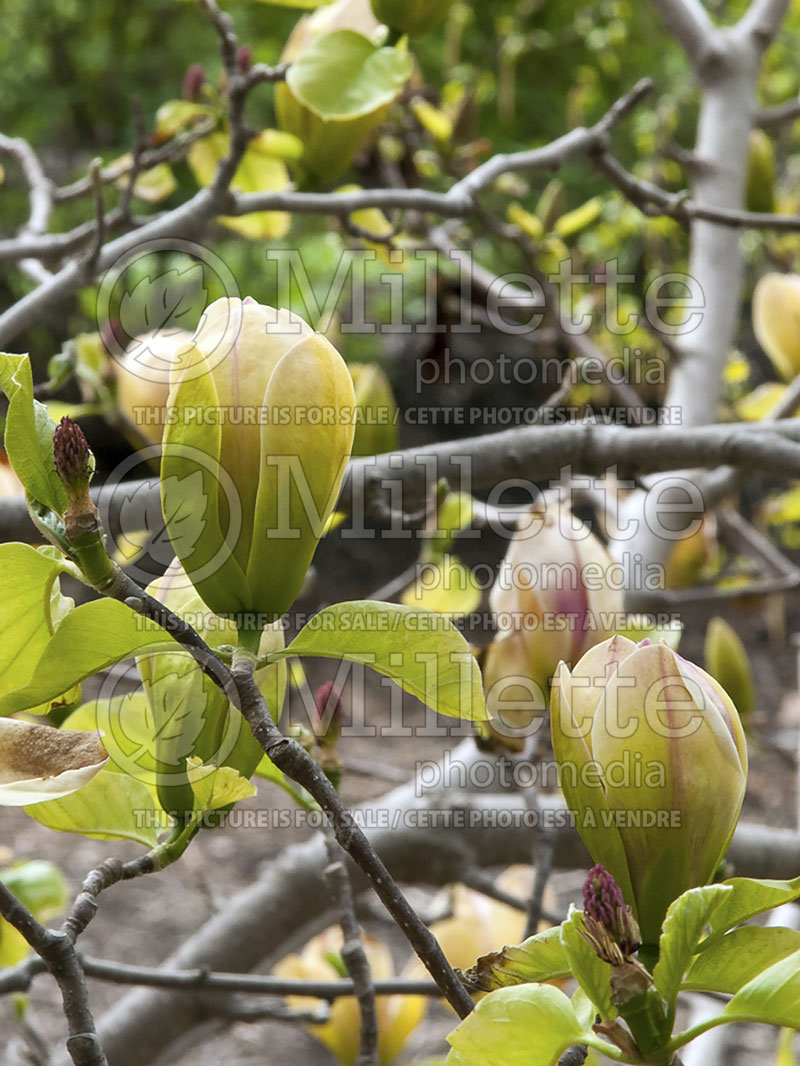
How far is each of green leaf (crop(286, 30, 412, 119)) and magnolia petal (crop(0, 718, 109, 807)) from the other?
1.26 ft

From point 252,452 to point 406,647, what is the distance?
0.07m

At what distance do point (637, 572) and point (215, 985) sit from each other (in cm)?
42

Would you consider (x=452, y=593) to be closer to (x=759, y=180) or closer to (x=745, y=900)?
(x=745, y=900)

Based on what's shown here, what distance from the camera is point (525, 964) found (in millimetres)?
268

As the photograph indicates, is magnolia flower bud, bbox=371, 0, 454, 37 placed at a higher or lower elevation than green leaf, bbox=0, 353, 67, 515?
higher

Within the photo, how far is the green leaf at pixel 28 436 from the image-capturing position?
24cm

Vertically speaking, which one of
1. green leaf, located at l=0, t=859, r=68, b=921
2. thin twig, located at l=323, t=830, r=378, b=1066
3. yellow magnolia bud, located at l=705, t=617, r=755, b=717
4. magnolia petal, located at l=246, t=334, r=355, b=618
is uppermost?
magnolia petal, located at l=246, t=334, r=355, b=618

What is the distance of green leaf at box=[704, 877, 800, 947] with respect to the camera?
0.26 meters

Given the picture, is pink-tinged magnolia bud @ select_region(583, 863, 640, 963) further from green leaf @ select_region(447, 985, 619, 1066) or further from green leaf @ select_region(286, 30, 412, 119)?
green leaf @ select_region(286, 30, 412, 119)

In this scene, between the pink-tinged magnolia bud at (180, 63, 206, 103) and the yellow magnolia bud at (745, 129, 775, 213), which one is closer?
the pink-tinged magnolia bud at (180, 63, 206, 103)

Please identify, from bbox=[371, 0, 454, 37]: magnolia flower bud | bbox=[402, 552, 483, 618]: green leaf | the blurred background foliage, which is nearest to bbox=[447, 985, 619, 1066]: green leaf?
bbox=[402, 552, 483, 618]: green leaf

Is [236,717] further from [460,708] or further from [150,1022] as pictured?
[150,1022]

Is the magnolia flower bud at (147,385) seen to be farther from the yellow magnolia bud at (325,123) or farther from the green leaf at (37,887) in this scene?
the green leaf at (37,887)

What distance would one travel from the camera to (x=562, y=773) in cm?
28
